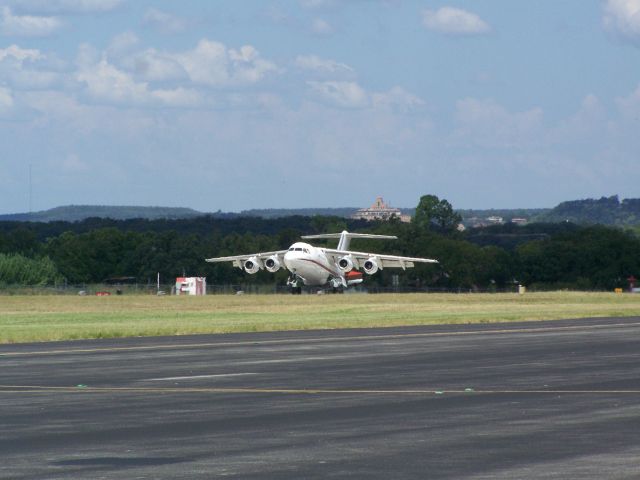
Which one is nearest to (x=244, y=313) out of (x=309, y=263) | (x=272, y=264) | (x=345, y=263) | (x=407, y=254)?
(x=309, y=263)

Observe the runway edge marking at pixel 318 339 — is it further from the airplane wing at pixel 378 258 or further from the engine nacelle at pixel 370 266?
the airplane wing at pixel 378 258

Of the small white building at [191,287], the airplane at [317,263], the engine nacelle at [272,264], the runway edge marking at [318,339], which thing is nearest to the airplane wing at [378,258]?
the airplane at [317,263]

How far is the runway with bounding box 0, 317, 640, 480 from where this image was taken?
14.4 meters

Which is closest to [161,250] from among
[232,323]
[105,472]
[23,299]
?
[23,299]

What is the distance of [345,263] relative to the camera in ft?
336

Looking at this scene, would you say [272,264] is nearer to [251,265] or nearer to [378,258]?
[251,265]

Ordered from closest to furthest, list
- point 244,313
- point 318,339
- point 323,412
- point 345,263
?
point 323,412 → point 318,339 → point 244,313 → point 345,263

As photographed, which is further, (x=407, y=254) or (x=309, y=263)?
(x=407, y=254)

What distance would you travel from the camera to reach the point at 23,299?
7944 cm

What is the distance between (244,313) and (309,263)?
32.6 m

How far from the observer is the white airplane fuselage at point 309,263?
94.9m

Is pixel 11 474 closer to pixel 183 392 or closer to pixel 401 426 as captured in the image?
pixel 401 426

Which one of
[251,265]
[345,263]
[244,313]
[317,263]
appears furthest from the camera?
[345,263]

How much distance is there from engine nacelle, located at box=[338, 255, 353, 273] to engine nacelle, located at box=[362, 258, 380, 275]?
1.08 m
